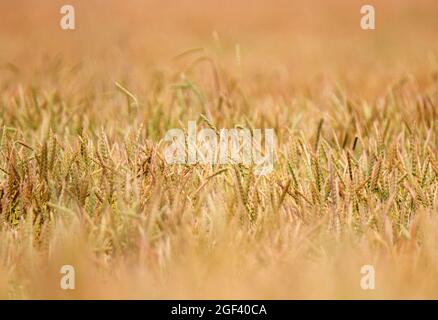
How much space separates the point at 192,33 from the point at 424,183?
4.94m

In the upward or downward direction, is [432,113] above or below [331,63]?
below

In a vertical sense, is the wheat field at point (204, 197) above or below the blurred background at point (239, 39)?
below

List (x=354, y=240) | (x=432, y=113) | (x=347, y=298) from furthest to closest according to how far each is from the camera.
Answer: (x=432, y=113) < (x=354, y=240) < (x=347, y=298)

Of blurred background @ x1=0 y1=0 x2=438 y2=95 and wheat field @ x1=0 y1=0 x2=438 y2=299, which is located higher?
blurred background @ x1=0 y1=0 x2=438 y2=95

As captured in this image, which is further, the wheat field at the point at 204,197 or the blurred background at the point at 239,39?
the blurred background at the point at 239,39

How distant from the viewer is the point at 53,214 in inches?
79.6

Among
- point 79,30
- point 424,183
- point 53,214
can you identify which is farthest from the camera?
point 79,30

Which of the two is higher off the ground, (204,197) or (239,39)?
(239,39)

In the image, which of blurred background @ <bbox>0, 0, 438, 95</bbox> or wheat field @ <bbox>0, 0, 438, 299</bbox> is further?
blurred background @ <bbox>0, 0, 438, 95</bbox>

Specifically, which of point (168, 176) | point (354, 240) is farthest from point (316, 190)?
point (168, 176)

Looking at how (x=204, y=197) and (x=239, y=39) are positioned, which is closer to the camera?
(x=204, y=197)
